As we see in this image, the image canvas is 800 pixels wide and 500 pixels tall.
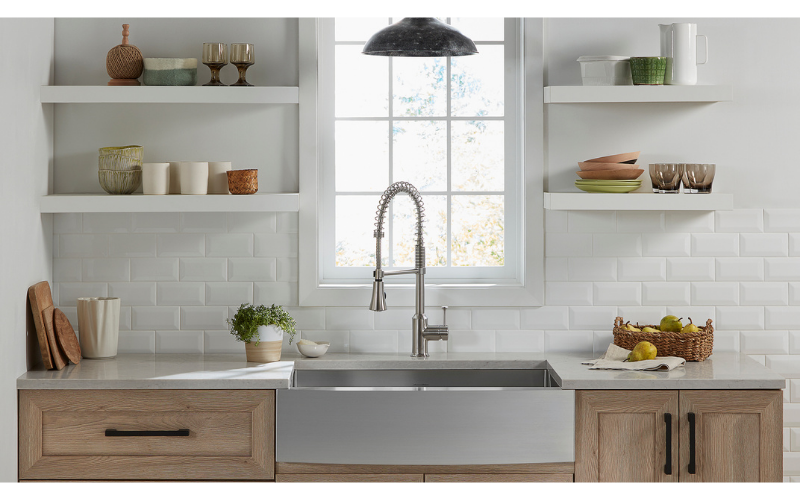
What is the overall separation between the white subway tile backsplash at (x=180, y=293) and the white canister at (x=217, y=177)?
0.40 metres

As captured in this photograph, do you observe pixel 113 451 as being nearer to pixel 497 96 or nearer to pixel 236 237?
pixel 236 237

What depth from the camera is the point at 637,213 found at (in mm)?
2826

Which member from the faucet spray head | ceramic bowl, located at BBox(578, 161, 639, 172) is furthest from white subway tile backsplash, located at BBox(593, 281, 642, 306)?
the faucet spray head

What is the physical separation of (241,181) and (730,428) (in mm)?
1875

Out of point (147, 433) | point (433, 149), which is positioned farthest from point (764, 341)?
point (147, 433)

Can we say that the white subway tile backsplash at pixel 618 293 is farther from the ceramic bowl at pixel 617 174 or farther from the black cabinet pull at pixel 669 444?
the black cabinet pull at pixel 669 444

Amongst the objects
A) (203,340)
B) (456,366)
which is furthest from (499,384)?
(203,340)

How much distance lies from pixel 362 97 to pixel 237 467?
155cm

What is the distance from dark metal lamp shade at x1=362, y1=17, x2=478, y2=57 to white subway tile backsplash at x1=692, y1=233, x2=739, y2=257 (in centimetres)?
123

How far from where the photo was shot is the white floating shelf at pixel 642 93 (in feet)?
8.45

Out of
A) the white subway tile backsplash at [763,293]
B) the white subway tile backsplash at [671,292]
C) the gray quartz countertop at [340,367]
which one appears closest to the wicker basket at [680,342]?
the gray quartz countertop at [340,367]

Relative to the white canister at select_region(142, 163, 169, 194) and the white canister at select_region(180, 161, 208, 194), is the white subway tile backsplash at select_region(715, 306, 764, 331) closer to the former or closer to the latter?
the white canister at select_region(180, 161, 208, 194)

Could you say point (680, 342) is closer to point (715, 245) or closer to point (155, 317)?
point (715, 245)

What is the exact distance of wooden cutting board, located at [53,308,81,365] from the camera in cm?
254
